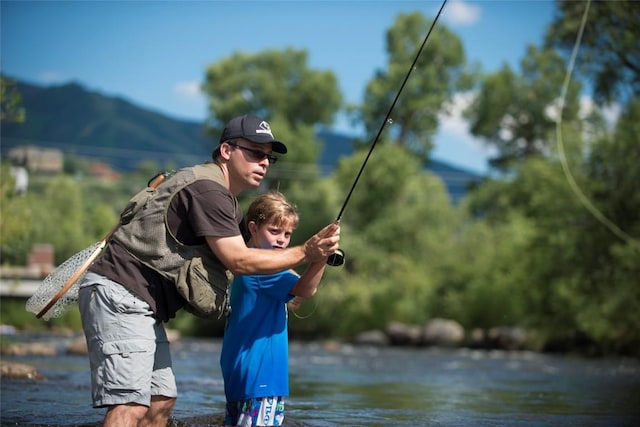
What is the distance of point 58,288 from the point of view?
4.90 meters

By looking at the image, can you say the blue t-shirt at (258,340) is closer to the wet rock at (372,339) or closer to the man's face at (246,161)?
the man's face at (246,161)

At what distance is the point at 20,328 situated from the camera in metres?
38.8

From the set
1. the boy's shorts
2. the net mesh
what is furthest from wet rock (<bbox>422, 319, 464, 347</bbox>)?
the net mesh

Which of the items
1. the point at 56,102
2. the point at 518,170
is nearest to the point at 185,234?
the point at 518,170

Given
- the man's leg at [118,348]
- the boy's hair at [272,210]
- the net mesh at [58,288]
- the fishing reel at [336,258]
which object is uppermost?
the boy's hair at [272,210]

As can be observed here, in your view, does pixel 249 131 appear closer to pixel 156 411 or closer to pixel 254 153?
pixel 254 153

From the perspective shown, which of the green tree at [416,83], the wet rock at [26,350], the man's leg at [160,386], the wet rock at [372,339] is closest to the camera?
the man's leg at [160,386]

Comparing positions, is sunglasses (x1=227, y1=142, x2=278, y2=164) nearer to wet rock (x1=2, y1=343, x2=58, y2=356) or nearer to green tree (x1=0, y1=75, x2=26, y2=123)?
green tree (x1=0, y1=75, x2=26, y2=123)

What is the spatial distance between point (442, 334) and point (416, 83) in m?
21.7

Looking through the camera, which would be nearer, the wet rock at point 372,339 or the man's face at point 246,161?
the man's face at point 246,161

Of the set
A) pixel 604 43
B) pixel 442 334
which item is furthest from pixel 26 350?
pixel 442 334

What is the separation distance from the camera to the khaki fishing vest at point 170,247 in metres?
4.55

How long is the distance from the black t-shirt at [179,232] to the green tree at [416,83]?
48.0m

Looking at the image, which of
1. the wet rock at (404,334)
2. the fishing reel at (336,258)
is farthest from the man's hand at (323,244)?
the wet rock at (404,334)
